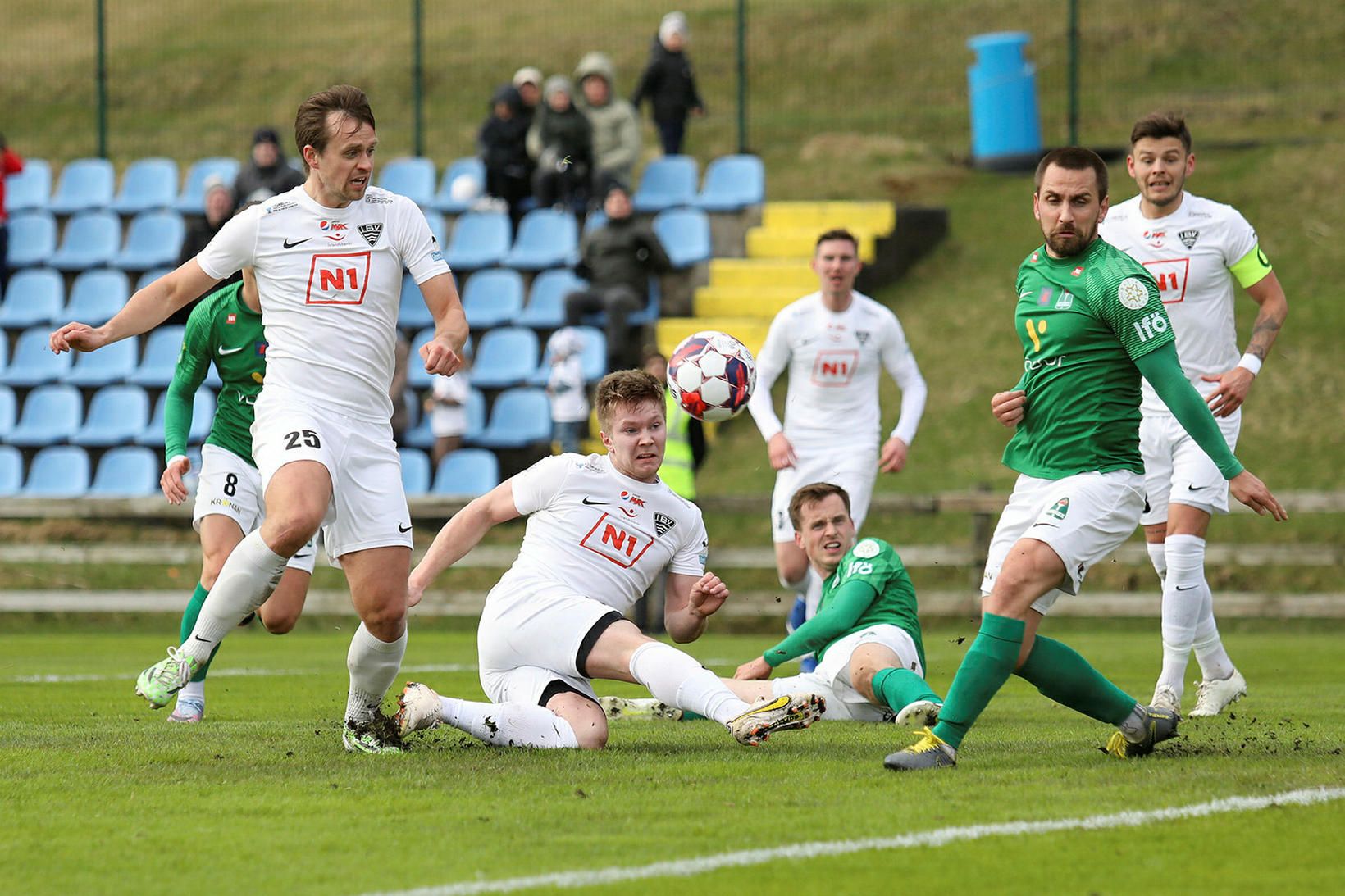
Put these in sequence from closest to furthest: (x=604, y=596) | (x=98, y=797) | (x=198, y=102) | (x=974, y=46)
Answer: (x=98, y=797) → (x=604, y=596) → (x=974, y=46) → (x=198, y=102)

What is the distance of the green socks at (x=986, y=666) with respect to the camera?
5887 mm

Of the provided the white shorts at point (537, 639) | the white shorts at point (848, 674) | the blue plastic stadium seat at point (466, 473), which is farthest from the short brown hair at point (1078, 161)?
the blue plastic stadium seat at point (466, 473)

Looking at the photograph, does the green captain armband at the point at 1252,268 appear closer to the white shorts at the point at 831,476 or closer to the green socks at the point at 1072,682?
the green socks at the point at 1072,682

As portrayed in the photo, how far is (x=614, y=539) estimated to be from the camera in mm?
6973

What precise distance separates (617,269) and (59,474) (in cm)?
627

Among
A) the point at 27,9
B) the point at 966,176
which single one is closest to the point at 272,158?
the point at 966,176

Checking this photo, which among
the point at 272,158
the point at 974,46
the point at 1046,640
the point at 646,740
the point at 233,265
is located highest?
the point at 974,46

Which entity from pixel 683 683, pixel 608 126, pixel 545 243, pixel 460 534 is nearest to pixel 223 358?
pixel 460 534

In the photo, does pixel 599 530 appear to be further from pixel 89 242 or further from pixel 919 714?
pixel 89 242

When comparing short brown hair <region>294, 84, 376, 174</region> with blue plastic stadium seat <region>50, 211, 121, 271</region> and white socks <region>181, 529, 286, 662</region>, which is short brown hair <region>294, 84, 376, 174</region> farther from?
blue plastic stadium seat <region>50, 211, 121, 271</region>

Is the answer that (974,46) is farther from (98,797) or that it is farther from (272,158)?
(98,797)

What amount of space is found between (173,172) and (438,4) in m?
9.73

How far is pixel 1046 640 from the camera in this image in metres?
6.14

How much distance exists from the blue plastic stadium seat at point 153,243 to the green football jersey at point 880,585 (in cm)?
1431
